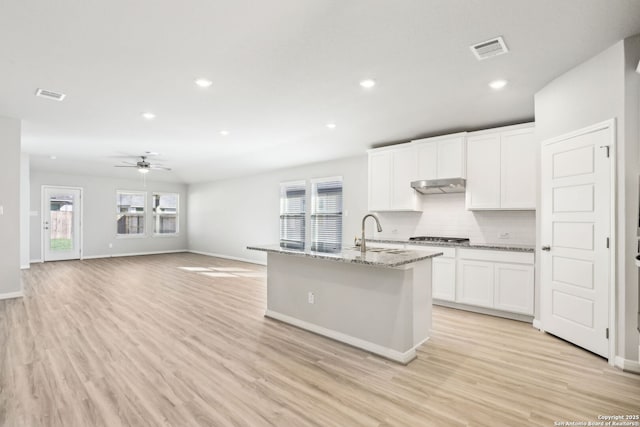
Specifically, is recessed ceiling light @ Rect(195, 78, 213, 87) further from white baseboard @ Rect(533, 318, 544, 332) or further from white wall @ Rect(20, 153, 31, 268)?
white wall @ Rect(20, 153, 31, 268)

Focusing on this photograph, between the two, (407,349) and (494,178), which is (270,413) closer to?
(407,349)

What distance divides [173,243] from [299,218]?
5.86 metres

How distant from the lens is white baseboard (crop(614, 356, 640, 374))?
8.84 ft

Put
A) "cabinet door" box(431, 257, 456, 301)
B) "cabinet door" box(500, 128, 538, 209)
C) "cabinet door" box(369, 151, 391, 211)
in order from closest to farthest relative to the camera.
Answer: "cabinet door" box(500, 128, 538, 209) → "cabinet door" box(431, 257, 456, 301) → "cabinet door" box(369, 151, 391, 211)

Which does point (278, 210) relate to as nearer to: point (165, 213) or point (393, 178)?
point (393, 178)

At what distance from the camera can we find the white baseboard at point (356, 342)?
9.59 ft

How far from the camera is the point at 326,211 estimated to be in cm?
745

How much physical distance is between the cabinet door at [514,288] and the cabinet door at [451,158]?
1.44 metres

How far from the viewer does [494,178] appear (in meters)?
4.54

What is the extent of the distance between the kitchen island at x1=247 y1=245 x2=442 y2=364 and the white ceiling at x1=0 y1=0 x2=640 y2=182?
1.79 meters

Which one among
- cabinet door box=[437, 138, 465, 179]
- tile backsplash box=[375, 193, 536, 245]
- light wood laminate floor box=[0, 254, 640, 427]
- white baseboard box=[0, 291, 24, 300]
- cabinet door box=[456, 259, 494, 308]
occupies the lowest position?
light wood laminate floor box=[0, 254, 640, 427]

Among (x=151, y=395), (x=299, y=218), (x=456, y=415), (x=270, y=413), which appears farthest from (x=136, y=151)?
(x=456, y=415)

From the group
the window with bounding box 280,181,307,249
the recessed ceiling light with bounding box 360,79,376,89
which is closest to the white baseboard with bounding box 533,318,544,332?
the recessed ceiling light with bounding box 360,79,376,89

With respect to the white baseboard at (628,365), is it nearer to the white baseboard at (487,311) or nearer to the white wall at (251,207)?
the white baseboard at (487,311)
